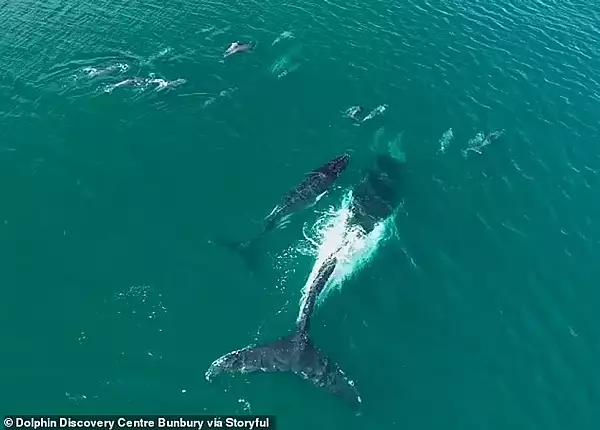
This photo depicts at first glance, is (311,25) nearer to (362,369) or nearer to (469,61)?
(469,61)

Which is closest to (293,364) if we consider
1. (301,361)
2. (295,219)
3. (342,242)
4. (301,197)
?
(301,361)

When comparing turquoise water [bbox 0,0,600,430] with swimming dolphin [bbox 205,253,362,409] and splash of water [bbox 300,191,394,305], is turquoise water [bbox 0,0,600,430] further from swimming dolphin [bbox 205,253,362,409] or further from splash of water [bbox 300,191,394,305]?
splash of water [bbox 300,191,394,305]

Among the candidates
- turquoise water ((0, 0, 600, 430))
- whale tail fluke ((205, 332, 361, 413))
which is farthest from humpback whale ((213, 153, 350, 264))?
whale tail fluke ((205, 332, 361, 413))

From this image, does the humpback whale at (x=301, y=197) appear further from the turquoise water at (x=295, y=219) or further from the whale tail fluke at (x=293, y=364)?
the whale tail fluke at (x=293, y=364)

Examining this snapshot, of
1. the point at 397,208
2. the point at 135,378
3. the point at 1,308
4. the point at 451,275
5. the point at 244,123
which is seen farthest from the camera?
the point at 244,123

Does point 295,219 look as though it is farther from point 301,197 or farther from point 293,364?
point 293,364

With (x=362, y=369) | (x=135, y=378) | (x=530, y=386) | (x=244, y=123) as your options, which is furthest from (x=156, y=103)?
(x=530, y=386)
